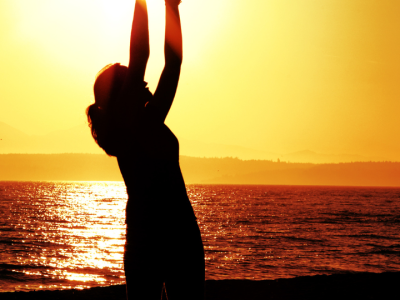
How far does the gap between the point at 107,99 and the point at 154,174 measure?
475 mm

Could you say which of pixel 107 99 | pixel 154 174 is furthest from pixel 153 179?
pixel 107 99

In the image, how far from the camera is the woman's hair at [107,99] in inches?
79.4

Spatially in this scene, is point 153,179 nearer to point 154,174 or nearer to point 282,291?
point 154,174

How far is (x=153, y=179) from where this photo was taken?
190cm

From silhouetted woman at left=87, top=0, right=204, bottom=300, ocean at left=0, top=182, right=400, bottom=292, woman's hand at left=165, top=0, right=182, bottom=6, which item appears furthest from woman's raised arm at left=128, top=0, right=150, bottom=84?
ocean at left=0, top=182, right=400, bottom=292

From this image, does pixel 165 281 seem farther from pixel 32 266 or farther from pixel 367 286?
pixel 32 266

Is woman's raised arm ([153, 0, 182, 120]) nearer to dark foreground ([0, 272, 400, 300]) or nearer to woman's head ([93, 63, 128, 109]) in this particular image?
woman's head ([93, 63, 128, 109])

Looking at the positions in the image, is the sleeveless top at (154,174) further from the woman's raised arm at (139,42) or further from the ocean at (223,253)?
the ocean at (223,253)

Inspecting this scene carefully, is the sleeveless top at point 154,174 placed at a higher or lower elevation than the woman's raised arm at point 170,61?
lower

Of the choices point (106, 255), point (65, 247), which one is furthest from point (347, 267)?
point (65, 247)

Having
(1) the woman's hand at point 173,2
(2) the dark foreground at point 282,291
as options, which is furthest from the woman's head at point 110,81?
(2) the dark foreground at point 282,291

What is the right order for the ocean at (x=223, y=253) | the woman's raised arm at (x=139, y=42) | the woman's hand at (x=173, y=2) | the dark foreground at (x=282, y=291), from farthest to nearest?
the ocean at (x=223, y=253)
the dark foreground at (x=282, y=291)
the woman's hand at (x=173, y=2)
the woman's raised arm at (x=139, y=42)

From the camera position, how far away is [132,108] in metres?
1.91

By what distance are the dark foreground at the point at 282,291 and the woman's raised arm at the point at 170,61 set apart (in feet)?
36.2
